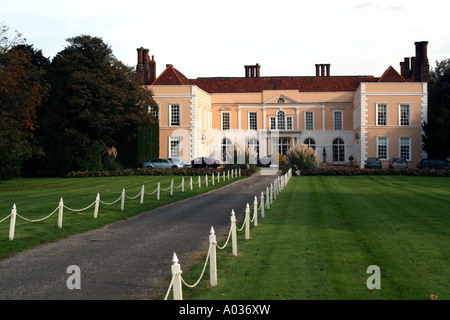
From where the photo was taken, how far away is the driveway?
8695 millimetres

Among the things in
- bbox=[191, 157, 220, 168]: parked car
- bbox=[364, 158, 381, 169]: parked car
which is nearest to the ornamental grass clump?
bbox=[191, 157, 220, 168]: parked car

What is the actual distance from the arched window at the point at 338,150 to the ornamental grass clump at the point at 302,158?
18845 millimetres

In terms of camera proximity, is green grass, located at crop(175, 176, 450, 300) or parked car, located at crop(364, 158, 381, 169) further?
parked car, located at crop(364, 158, 381, 169)

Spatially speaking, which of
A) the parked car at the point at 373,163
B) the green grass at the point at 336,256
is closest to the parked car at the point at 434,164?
the parked car at the point at 373,163

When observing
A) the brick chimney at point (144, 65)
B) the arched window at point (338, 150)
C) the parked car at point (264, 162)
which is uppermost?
Answer: the brick chimney at point (144, 65)

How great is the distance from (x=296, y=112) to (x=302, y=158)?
20.1 metres

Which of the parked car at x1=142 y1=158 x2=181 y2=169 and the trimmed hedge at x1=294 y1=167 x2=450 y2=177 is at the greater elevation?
the parked car at x1=142 y1=158 x2=181 y2=169

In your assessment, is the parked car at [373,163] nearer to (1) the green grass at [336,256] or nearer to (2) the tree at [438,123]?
(2) the tree at [438,123]

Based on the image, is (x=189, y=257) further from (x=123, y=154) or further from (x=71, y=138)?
(x=123, y=154)

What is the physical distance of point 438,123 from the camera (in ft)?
161

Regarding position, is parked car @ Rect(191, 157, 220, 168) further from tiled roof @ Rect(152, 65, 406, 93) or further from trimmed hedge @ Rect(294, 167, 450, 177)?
tiled roof @ Rect(152, 65, 406, 93)

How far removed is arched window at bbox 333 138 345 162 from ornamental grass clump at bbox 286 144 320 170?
742 inches

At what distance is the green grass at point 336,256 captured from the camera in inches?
331
